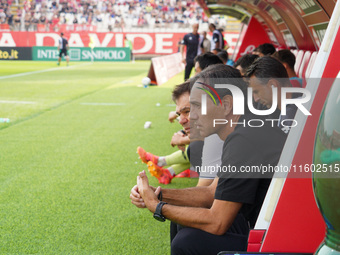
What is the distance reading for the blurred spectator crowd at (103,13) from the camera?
36.1 meters

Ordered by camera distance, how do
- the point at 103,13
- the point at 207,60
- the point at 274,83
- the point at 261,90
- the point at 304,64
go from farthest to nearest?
1. the point at 103,13
2. the point at 304,64
3. the point at 207,60
4. the point at 274,83
5. the point at 261,90

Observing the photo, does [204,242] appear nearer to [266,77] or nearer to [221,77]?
[221,77]

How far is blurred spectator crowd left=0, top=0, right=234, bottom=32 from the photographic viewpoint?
36094 millimetres

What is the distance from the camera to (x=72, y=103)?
1156cm

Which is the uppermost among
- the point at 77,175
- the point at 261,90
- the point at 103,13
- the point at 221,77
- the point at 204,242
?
the point at 221,77

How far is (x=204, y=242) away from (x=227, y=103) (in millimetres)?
697

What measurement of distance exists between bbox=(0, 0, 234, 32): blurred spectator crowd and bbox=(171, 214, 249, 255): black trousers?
3328cm

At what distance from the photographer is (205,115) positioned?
7.94 ft

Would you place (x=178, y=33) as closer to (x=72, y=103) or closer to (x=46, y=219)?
(x=72, y=103)

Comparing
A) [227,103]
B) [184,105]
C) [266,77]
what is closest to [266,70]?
[266,77]

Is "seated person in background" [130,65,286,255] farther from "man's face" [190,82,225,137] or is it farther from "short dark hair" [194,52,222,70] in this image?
"short dark hair" [194,52,222,70]

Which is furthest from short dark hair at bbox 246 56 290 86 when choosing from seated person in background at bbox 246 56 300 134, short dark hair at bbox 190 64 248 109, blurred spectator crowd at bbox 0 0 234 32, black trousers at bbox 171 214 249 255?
blurred spectator crowd at bbox 0 0 234 32

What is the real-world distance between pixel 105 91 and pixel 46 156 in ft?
26.5

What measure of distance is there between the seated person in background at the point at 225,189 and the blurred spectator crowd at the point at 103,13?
108 ft
